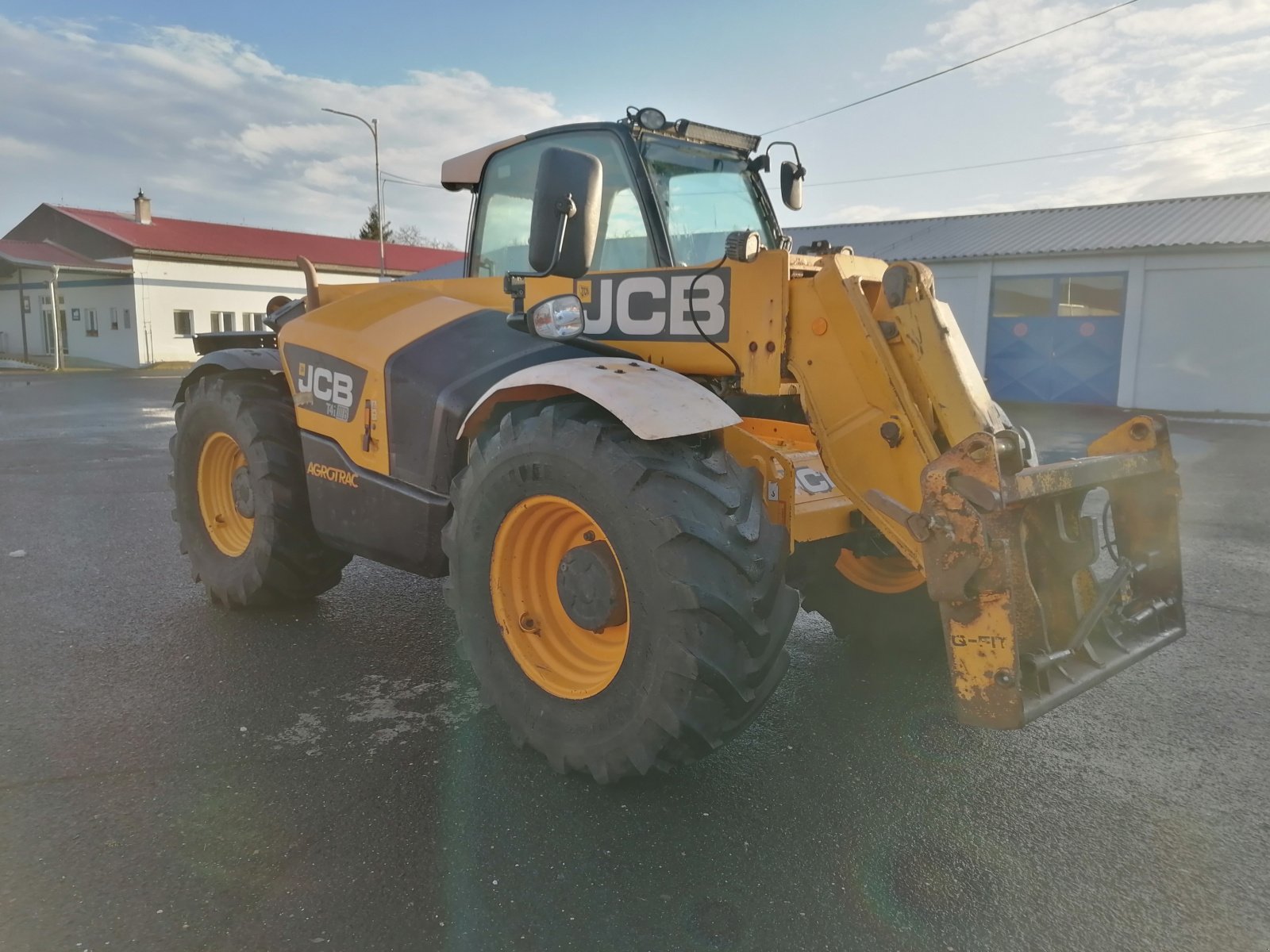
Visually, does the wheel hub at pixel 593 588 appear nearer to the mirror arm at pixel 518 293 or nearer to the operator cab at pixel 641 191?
the mirror arm at pixel 518 293

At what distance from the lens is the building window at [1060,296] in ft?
65.3

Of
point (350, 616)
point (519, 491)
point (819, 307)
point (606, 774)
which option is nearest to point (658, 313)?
point (819, 307)

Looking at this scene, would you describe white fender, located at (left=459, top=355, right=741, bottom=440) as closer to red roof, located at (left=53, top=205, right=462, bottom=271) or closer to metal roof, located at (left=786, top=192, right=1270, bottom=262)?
metal roof, located at (left=786, top=192, right=1270, bottom=262)

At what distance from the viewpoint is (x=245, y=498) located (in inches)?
189

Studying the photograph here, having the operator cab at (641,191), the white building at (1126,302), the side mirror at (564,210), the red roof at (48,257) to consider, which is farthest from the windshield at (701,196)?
the red roof at (48,257)

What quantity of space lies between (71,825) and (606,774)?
1698 millimetres

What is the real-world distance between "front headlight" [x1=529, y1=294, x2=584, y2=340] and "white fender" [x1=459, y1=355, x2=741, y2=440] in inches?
11.8

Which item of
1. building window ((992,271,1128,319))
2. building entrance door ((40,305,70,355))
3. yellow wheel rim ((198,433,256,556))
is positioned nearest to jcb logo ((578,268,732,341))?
yellow wheel rim ((198,433,256,556))

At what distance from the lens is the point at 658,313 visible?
3580 mm

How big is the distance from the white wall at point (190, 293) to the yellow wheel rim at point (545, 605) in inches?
1299

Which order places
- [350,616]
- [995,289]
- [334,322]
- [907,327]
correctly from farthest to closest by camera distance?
1. [995,289]
2. [350,616]
3. [334,322]
4. [907,327]

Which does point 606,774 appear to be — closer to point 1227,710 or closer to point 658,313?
point 658,313

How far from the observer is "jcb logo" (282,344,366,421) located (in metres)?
4.09

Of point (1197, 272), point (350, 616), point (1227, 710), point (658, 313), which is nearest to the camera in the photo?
point (658, 313)
